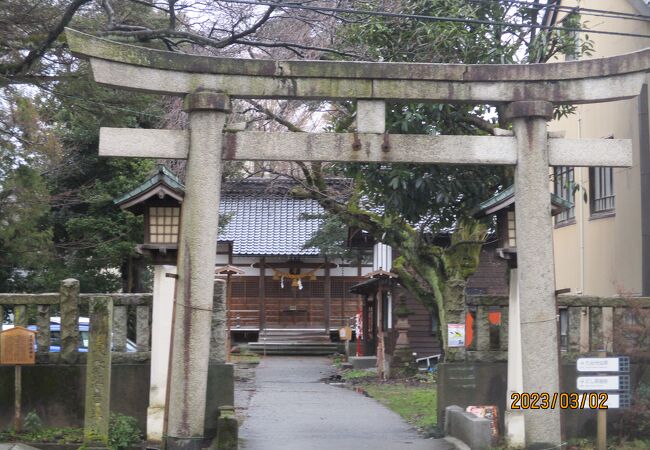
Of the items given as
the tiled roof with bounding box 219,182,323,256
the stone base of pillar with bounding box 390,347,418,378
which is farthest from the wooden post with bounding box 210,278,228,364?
the tiled roof with bounding box 219,182,323,256

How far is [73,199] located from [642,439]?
54.9 ft

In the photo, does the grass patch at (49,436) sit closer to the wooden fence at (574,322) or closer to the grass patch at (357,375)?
the wooden fence at (574,322)

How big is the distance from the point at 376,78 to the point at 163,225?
394 cm

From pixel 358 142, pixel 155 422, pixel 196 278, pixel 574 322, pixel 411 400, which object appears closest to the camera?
pixel 196 278

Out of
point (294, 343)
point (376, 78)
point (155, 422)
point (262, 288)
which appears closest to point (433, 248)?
point (376, 78)

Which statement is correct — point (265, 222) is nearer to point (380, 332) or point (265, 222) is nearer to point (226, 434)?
point (380, 332)

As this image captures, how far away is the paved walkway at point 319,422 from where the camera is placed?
13602 mm

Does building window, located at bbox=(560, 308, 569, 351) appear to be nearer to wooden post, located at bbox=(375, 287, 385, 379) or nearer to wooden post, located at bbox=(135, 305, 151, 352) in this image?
wooden post, located at bbox=(135, 305, 151, 352)

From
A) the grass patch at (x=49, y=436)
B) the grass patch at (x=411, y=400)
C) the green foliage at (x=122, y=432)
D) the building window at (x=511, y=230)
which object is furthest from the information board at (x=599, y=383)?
the grass patch at (x=49, y=436)

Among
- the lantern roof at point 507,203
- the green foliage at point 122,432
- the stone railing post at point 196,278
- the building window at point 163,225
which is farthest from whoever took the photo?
the lantern roof at point 507,203

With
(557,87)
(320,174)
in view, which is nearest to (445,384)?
(557,87)

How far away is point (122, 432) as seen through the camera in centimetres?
1224

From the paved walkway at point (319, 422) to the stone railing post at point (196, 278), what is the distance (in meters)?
2.41
